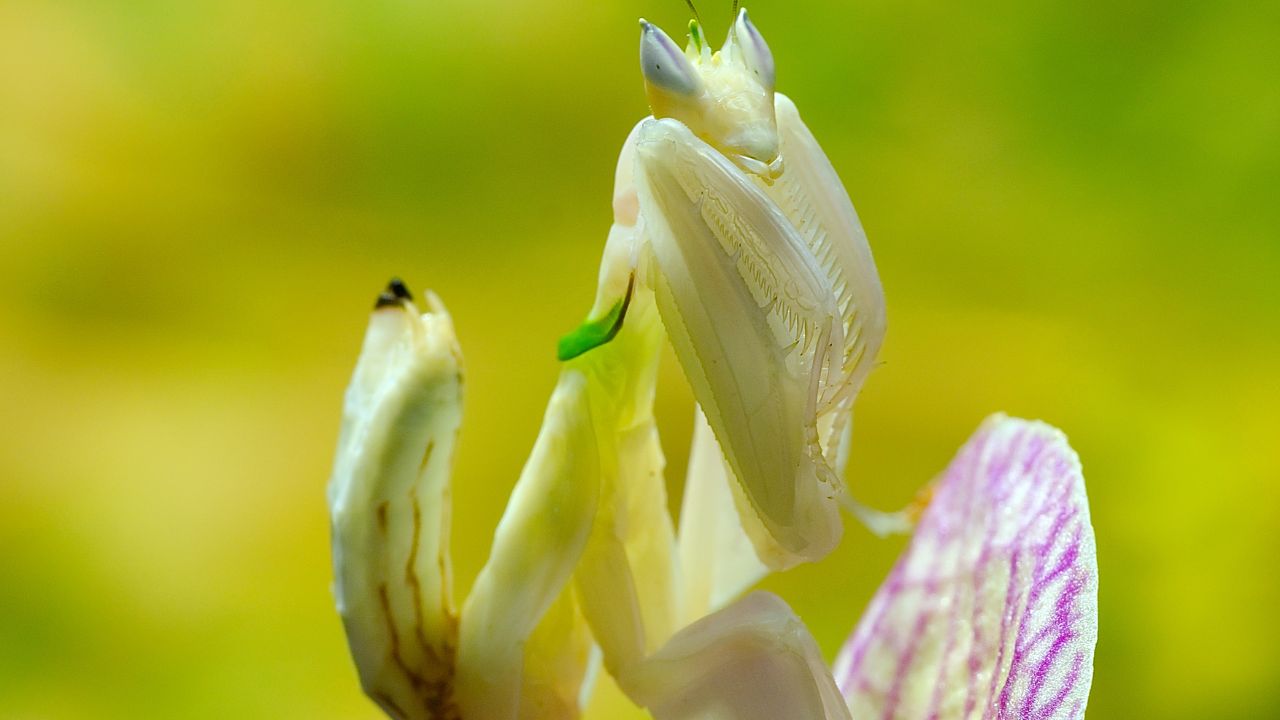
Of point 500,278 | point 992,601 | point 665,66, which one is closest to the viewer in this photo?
point 665,66

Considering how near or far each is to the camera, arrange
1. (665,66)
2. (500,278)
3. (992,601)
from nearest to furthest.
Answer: (665,66), (992,601), (500,278)

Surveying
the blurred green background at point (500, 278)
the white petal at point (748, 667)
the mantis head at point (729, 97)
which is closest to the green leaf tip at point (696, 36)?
the mantis head at point (729, 97)

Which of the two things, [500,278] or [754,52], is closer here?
[754,52]

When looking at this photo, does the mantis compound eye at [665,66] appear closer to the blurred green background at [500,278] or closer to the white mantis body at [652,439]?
the white mantis body at [652,439]

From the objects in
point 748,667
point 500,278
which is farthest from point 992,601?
point 500,278

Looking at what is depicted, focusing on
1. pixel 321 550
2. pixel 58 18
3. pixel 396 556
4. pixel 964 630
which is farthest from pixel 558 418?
pixel 58 18

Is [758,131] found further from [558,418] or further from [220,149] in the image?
[220,149]

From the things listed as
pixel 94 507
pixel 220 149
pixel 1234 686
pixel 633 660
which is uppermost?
pixel 220 149

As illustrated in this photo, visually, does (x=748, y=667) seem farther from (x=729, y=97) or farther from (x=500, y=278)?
(x=500, y=278)
